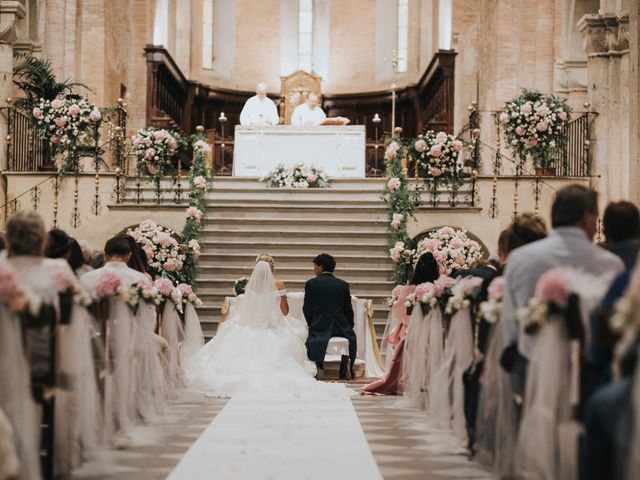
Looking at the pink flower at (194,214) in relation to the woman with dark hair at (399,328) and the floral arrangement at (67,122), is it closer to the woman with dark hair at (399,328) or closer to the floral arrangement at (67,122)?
the floral arrangement at (67,122)

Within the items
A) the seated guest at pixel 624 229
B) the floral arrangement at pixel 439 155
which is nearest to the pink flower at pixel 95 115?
the floral arrangement at pixel 439 155

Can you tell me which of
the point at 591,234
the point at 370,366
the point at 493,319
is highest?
the point at 591,234

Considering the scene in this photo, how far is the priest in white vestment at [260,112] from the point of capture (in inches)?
926

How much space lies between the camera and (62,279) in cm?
638

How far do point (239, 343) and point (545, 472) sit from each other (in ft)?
25.0

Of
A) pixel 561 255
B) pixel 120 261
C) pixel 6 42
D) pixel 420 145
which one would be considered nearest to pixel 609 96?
pixel 420 145

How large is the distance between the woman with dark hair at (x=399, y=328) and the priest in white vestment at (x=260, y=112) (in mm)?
11360

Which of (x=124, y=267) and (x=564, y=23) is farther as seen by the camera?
(x=564, y=23)

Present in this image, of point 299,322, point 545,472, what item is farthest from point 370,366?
point 545,472

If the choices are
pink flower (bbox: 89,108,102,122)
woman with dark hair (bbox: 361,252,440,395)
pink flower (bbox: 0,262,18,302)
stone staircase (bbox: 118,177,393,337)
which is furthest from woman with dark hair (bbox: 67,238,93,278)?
pink flower (bbox: 89,108,102,122)

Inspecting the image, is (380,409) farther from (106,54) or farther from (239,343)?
(106,54)

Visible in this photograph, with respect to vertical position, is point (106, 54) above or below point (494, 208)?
above

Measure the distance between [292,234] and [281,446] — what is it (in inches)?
426

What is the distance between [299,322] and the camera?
13.7 meters
